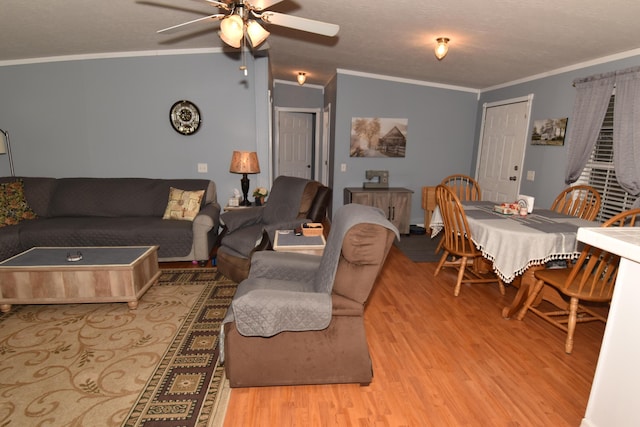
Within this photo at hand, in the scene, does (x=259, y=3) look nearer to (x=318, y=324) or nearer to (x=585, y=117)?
(x=318, y=324)

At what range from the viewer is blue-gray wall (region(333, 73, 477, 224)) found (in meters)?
5.35

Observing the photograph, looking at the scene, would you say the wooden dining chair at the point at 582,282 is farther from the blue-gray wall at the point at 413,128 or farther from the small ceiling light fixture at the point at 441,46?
the blue-gray wall at the point at 413,128

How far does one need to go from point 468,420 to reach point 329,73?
5.09 m

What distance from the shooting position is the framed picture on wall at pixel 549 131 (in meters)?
3.83

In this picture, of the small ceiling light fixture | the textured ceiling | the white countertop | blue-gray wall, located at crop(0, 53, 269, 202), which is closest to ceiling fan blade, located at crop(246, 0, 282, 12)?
the textured ceiling

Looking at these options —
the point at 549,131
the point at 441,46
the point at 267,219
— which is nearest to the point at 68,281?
the point at 267,219

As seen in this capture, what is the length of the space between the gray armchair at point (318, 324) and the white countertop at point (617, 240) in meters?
0.86

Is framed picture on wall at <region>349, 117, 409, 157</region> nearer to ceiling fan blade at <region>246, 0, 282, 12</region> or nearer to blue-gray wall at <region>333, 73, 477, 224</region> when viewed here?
blue-gray wall at <region>333, 73, 477, 224</region>

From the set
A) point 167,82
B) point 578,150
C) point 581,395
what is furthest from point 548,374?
point 167,82

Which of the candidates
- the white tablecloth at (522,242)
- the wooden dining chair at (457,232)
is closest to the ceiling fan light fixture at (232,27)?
the wooden dining chair at (457,232)

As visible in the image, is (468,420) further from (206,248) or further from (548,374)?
(206,248)

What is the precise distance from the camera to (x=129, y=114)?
4.49 m

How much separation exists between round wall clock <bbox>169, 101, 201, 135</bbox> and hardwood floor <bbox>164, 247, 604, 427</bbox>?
323 centimetres

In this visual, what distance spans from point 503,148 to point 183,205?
428cm
